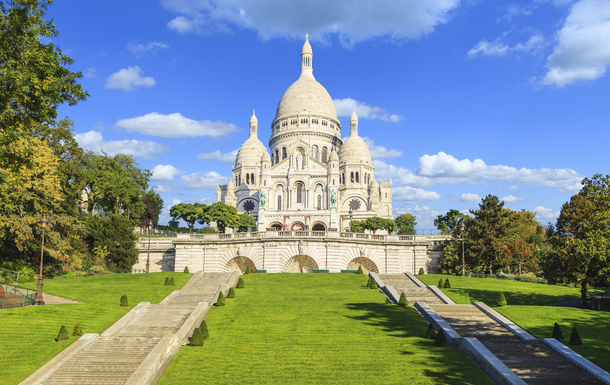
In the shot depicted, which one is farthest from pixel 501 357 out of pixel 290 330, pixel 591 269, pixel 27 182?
pixel 27 182

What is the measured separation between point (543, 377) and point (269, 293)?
61.5ft

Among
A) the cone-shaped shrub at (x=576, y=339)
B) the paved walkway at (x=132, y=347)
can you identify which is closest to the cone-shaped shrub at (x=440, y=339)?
the cone-shaped shrub at (x=576, y=339)

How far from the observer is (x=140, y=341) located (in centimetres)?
2172

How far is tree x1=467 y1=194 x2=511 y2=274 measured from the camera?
45.6 meters

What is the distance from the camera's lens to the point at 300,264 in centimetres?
4484

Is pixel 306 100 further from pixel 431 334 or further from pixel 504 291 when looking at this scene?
pixel 431 334

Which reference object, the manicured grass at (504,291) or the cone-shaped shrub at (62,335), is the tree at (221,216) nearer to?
the manicured grass at (504,291)

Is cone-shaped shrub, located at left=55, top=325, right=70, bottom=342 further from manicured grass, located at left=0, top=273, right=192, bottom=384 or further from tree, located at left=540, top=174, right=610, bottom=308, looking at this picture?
tree, located at left=540, top=174, right=610, bottom=308

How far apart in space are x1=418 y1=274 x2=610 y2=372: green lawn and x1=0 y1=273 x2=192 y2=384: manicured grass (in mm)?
21590

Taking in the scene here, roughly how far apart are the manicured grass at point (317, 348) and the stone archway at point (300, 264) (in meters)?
13.2

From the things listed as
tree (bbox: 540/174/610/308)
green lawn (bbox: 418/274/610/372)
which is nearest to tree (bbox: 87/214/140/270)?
green lawn (bbox: 418/274/610/372)

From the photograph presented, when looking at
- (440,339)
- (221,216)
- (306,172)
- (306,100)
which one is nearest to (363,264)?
(440,339)

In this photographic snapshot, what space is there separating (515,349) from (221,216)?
57052 mm

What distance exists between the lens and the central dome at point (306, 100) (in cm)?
11071
